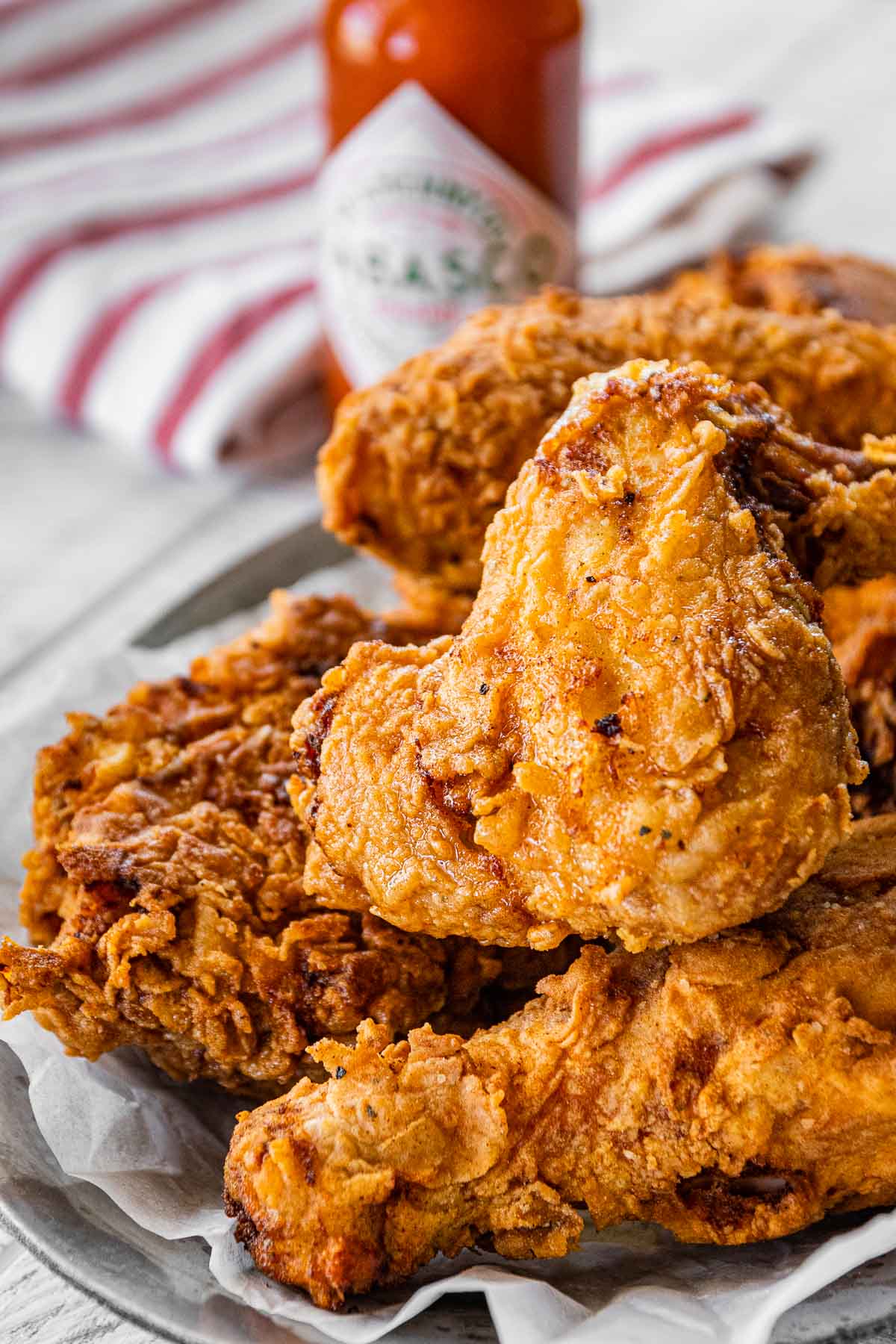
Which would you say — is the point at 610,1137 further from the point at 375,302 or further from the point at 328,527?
the point at 375,302

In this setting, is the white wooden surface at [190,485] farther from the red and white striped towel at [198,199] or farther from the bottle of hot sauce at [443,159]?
the bottle of hot sauce at [443,159]

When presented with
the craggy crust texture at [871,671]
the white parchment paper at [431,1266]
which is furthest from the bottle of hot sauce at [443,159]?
the white parchment paper at [431,1266]

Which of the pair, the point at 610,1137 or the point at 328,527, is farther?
the point at 328,527

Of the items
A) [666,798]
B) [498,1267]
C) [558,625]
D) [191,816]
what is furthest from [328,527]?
[498,1267]

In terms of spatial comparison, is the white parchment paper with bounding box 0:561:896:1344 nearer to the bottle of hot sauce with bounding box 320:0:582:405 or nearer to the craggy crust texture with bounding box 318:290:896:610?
the craggy crust texture with bounding box 318:290:896:610

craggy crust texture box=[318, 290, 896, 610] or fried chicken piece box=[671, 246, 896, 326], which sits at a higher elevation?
craggy crust texture box=[318, 290, 896, 610]

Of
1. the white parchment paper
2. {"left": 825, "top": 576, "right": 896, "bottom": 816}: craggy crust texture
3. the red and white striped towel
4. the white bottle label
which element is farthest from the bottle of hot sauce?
the white parchment paper
